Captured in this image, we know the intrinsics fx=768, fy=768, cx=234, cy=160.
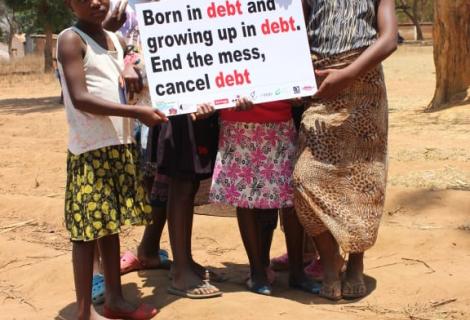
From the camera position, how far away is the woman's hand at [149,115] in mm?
3453

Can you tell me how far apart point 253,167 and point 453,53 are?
7.91 metres

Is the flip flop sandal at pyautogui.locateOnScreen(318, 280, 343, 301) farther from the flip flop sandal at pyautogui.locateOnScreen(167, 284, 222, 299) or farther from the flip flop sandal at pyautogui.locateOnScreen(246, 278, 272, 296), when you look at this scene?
the flip flop sandal at pyautogui.locateOnScreen(167, 284, 222, 299)

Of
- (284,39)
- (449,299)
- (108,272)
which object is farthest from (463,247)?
(108,272)

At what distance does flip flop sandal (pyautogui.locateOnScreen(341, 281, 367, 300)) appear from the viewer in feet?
13.0

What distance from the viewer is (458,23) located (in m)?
10.9

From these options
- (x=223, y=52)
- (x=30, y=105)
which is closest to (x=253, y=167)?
(x=223, y=52)

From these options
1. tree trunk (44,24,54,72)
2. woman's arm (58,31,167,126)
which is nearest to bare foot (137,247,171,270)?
woman's arm (58,31,167,126)

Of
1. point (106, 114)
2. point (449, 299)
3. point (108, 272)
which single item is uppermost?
point (106, 114)

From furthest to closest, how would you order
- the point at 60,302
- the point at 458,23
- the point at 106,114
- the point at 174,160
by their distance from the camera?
the point at 458,23 → the point at 60,302 → the point at 174,160 → the point at 106,114

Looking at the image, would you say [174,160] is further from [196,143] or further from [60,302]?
[60,302]

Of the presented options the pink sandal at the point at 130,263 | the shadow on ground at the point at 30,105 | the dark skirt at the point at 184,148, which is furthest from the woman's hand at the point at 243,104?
the shadow on ground at the point at 30,105

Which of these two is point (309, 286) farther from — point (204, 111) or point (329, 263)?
point (204, 111)

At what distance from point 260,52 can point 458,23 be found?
7.85 metres

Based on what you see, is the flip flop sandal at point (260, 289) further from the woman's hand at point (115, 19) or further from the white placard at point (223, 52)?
the woman's hand at point (115, 19)
